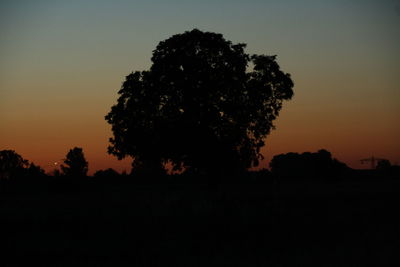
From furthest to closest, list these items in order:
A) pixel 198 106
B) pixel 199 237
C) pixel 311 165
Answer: pixel 311 165
pixel 198 106
pixel 199 237

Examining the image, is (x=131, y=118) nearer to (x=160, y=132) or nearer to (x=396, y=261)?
(x=160, y=132)

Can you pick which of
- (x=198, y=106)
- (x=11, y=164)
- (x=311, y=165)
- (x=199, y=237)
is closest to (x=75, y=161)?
(x=11, y=164)

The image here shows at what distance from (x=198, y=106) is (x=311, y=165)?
80.5 m

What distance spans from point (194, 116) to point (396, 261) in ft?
115

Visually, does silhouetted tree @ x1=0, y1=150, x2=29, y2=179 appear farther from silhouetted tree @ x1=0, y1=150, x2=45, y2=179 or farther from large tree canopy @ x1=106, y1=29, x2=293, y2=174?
large tree canopy @ x1=106, y1=29, x2=293, y2=174

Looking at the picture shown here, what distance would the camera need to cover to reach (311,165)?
126500mm

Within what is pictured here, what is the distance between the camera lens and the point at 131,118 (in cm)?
4962

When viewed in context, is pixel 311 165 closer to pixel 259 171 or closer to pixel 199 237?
pixel 259 171

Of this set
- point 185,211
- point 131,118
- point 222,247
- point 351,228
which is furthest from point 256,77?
point 222,247

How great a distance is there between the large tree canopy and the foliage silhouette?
70.1 m

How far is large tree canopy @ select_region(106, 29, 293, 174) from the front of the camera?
1932 inches

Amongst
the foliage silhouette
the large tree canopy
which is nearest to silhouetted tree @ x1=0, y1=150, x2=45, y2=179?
the foliage silhouette

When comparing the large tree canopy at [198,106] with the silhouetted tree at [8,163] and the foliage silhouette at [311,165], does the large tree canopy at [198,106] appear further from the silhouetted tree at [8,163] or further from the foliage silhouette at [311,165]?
the silhouetted tree at [8,163]

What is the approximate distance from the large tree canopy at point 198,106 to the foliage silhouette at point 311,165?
70132 mm
